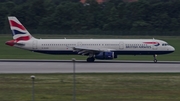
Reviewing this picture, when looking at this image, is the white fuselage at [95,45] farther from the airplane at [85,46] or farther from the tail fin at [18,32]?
the tail fin at [18,32]

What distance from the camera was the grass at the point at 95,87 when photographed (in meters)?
26.4

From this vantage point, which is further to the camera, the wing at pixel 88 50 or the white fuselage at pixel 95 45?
the white fuselage at pixel 95 45

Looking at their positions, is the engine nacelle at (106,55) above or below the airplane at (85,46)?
below

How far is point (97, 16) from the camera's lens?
107 meters

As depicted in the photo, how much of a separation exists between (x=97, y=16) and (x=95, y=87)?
77.8 m

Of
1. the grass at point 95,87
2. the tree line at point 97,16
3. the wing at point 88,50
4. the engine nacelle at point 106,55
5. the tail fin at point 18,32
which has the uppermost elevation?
the tree line at point 97,16

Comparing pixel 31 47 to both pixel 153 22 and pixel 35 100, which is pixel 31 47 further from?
pixel 153 22

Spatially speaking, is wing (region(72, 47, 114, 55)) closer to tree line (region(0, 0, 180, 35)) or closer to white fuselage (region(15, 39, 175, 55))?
white fuselage (region(15, 39, 175, 55))

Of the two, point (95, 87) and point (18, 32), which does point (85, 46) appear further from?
point (95, 87)

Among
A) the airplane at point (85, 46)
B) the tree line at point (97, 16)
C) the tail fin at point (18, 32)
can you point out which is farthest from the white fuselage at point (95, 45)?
the tree line at point (97, 16)

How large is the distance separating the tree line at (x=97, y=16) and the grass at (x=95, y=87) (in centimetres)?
6573

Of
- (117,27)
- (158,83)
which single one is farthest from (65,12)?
(158,83)

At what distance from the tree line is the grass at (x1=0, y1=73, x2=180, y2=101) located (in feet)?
216

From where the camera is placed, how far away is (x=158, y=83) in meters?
32.3
